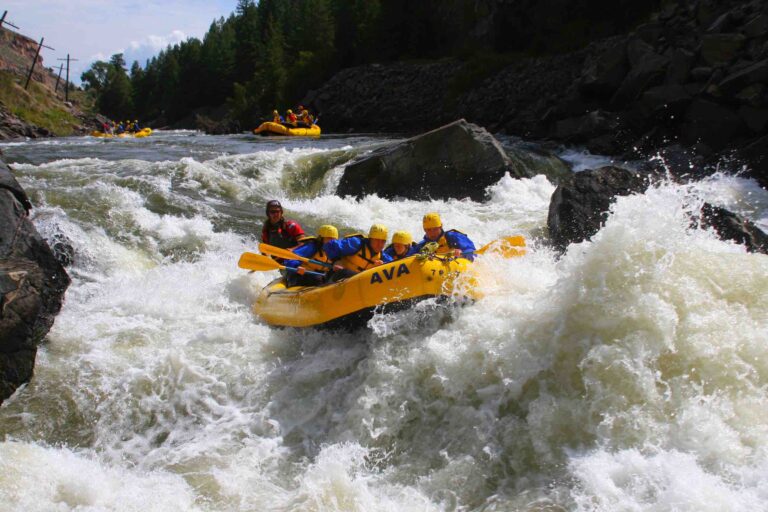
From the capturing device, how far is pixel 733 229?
7.82 m

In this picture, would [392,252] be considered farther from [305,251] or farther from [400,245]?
[305,251]

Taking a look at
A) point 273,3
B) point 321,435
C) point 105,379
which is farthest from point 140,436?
point 273,3

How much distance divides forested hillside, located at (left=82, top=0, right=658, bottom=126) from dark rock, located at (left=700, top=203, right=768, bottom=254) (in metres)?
24.8

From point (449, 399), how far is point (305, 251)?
2954mm

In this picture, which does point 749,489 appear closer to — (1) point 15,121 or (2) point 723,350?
(2) point 723,350

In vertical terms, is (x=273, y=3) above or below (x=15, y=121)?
above

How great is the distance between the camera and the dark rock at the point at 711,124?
13.1m

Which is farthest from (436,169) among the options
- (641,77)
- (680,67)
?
(641,77)

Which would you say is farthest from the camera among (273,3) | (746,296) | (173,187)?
(273,3)

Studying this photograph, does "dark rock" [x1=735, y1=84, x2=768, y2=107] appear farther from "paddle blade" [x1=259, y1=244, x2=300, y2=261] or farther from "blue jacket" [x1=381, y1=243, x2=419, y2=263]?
"paddle blade" [x1=259, y1=244, x2=300, y2=261]

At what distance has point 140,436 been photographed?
4977mm

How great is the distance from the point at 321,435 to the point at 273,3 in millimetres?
77149

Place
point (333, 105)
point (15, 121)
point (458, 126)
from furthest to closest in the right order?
point (333, 105), point (15, 121), point (458, 126)

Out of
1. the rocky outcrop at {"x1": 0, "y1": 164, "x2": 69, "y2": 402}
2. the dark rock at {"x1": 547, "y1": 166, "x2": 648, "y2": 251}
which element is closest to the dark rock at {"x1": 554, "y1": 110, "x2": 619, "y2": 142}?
the dark rock at {"x1": 547, "y1": 166, "x2": 648, "y2": 251}
